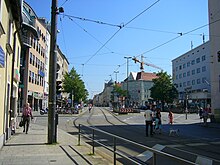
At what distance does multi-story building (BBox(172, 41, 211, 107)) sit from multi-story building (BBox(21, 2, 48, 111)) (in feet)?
104

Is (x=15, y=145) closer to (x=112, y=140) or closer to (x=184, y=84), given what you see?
(x=112, y=140)

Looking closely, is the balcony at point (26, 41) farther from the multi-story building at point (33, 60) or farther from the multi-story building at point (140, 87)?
the multi-story building at point (140, 87)

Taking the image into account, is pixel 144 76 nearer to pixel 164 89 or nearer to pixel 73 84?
pixel 164 89

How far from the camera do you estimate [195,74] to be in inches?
3093

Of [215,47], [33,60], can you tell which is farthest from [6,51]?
[33,60]

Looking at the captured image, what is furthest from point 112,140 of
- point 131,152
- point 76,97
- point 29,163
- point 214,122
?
point 76,97

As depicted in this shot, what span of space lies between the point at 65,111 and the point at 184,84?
47383mm

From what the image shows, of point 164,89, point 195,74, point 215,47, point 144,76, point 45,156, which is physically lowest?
point 45,156

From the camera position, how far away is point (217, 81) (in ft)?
112

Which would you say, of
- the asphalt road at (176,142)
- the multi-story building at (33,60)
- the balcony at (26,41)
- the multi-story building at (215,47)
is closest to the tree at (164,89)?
the multi-story building at (33,60)

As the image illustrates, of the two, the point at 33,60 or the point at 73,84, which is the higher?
the point at 33,60

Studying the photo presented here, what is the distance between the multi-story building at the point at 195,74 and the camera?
7025 cm

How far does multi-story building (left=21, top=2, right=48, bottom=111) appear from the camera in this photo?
4830cm

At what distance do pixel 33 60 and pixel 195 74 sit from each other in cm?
4522
